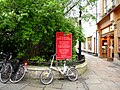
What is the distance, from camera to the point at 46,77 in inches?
352

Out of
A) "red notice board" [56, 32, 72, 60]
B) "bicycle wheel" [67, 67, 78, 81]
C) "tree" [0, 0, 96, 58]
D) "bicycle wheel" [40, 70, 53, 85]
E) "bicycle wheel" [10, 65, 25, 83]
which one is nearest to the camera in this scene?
"bicycle wheel" [40, 70, 53, 85]

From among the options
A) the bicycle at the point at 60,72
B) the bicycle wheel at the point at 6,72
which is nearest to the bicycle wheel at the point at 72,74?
the bicycle at the point at 60,72

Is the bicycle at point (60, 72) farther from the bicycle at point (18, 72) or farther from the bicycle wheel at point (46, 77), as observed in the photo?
the bicycle at point (18, 72)

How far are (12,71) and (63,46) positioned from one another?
2.85 meters

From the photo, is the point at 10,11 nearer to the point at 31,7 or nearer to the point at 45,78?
the point at 31,7

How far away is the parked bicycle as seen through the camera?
8961 millimetres

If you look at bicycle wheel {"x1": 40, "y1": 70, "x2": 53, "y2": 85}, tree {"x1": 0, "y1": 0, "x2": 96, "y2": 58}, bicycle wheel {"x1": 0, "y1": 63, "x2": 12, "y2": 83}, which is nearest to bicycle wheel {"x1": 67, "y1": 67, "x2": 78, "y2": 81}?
bicycle wheel {"x1": 40, "y1": 70, "x2": 53, "y2": 85}

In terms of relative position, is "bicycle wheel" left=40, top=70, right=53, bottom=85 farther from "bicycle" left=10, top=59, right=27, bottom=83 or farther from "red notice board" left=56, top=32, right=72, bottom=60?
"red notice board" left=56, top=32, right=72, bottom=60

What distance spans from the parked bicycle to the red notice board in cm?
200

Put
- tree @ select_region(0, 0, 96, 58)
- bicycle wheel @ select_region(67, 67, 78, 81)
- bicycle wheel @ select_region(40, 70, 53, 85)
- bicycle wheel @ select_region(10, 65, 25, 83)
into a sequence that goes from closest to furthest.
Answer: bicycle wheel @ select_region(40, 70, 53, 85) → bicycle wheel @ select_region(10, 65, 25, 83) → tree @ select_region(0, 0, 96, 58) → bicycle wheel @ select_region(67, 67, 78, 81)

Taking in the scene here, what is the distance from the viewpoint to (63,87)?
8.23 m

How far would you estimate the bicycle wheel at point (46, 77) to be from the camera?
8758mm

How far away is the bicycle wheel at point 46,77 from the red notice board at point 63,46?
5.50 ft

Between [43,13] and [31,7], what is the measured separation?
56cm
